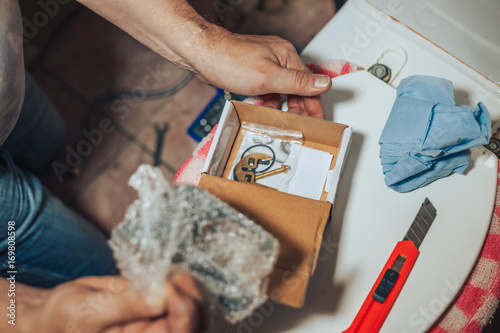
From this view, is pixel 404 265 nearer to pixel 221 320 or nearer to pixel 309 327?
pixel 309 327

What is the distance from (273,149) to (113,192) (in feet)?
1.96

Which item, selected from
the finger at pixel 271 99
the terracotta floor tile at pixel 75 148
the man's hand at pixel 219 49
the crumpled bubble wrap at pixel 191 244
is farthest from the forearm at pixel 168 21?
the terracotta floor tile at pixel 75 148

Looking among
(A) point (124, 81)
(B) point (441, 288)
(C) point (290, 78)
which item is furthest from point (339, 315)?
(A) point (124, 81)

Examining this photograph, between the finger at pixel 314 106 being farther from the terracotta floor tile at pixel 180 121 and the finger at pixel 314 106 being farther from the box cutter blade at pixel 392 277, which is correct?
the terracotta floor tile at pixel 180 121

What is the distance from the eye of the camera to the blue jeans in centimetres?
53

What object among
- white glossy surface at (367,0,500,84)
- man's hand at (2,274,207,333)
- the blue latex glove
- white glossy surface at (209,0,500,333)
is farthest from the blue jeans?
white glossy surface at (367,0,500,84)

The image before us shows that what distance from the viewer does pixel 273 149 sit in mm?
537

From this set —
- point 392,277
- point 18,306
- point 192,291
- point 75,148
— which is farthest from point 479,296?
point 75,148

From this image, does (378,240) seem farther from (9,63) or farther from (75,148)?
(75,148)

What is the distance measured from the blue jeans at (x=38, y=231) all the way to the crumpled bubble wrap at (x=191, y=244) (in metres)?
0.34

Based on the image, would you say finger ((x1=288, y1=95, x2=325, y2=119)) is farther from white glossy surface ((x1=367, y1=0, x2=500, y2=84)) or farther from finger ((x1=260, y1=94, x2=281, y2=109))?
white glossy surface ((x1=367, y1=0, x2=500, y2=84))

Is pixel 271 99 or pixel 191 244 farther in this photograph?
pixel 271 99

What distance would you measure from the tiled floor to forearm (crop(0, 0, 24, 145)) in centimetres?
50

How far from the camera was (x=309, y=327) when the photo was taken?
455 millimetres
